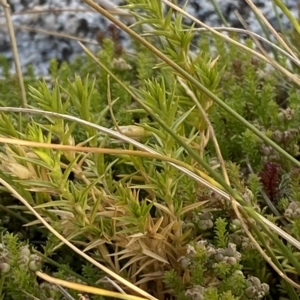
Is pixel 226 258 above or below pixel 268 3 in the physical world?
below

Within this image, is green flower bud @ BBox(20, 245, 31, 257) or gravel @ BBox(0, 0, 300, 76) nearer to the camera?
green flower bud @ BBox(20, 245, 31, 257)

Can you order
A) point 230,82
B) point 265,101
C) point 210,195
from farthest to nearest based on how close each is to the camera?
1. point 230,82
2. point 265,101
3. point 210,195

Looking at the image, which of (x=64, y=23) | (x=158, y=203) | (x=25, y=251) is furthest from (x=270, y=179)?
(x=64, y=23)

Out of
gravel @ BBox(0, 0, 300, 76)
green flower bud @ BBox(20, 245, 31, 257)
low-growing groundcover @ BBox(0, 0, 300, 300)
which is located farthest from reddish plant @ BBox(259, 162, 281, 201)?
gravel @ BBox(0, 0, 300, 76)

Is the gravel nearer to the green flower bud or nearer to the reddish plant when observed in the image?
the reddish plant

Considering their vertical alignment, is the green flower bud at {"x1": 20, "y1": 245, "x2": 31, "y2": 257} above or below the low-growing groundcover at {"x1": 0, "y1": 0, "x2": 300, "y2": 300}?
below

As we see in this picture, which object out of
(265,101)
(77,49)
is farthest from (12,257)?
(77,49)

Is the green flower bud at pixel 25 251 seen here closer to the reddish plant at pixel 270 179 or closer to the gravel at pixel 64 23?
the reddish plant at pixel 270 179

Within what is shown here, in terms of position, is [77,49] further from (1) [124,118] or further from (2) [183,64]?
(2) [183,64]
